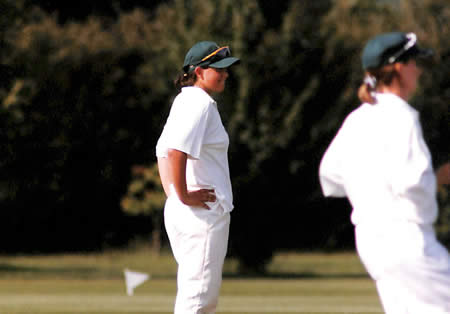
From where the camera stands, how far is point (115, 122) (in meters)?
21.1

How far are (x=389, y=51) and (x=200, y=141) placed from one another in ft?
4.84

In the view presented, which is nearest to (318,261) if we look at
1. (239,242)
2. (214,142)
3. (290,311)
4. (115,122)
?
(239,242)

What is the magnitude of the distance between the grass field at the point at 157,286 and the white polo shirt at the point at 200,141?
5.45m

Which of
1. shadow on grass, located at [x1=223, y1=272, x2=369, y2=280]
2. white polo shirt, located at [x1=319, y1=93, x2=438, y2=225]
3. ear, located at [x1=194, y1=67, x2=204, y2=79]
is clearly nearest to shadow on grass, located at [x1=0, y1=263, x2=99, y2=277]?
shadow on grass, located at [x1=223, y1=272, x2=369, y2=280]

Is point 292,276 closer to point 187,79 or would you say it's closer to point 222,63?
point 187,79

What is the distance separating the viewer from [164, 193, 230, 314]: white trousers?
536 centimetres

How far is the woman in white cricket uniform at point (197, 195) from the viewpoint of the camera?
209 inches

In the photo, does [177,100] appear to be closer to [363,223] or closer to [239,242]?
[363,223]

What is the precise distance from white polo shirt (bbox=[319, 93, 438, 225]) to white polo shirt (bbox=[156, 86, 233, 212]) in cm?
128

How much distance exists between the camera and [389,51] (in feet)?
13.4

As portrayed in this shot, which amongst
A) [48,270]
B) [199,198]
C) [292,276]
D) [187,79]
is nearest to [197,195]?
[199,198]

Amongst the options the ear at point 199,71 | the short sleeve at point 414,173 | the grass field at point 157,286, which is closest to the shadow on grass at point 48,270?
the grass field at point 157,286

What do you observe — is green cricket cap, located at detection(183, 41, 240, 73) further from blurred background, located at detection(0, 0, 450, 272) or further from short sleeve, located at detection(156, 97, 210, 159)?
blurred background, located at detection(0, 0, 450, 272)

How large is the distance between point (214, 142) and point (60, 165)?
15066 mm
